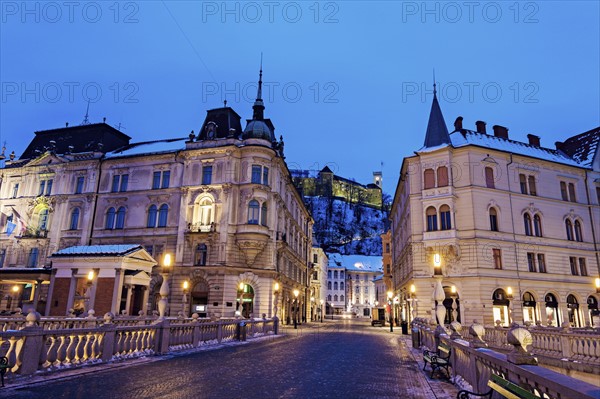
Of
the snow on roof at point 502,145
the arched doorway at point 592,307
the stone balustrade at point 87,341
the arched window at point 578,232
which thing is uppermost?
the snow on roof at point 502,145

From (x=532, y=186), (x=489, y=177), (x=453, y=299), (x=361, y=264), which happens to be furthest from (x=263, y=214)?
(x=361, y=264)

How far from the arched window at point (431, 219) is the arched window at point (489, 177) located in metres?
5.50

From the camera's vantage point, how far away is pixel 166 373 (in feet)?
35.3

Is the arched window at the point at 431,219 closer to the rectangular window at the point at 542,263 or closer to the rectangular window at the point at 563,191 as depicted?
Answer: the rectangular window at the point at 542,263

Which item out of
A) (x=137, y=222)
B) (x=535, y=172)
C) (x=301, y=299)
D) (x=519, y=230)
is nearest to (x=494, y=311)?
(x=519, y=230)

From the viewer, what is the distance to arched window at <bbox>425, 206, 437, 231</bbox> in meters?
35.5

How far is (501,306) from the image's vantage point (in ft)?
109

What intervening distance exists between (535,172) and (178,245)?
1388 inches

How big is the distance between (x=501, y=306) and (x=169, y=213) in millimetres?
31628

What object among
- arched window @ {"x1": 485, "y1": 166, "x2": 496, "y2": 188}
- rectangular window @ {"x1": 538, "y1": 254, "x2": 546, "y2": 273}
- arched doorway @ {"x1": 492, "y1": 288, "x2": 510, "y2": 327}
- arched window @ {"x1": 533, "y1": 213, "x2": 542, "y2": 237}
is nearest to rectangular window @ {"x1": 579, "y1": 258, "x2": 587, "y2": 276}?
rectangular window @ {"x1": 538, "y1": 254, "x2": 546, "y2": 273}

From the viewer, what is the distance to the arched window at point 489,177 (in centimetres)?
3619

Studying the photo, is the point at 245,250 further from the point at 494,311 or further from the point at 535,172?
the point at 535,172

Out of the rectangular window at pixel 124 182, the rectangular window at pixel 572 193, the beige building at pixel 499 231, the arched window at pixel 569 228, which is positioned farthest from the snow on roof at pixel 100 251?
the rectangular window at pixel 572 193

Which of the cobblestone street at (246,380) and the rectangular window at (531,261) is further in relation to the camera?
the rectangular window at (531,261)
